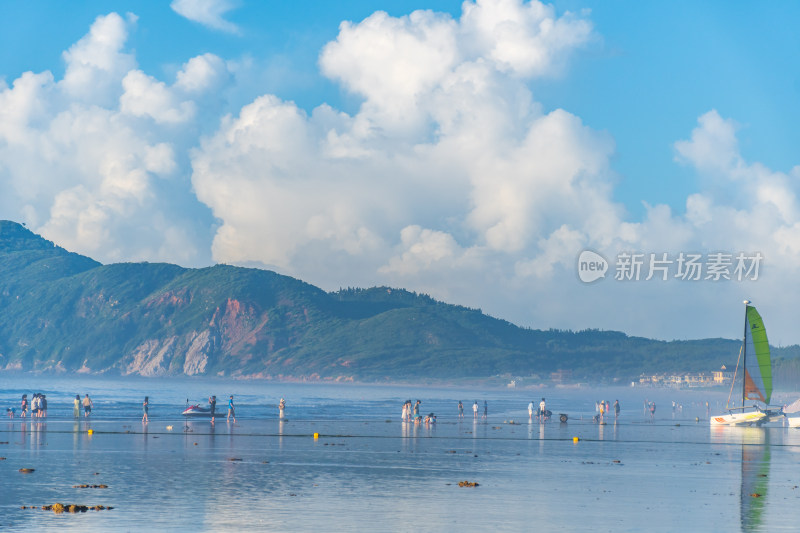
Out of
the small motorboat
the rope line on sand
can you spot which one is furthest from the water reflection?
the small motorboat

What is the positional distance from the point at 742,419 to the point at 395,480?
54.4m

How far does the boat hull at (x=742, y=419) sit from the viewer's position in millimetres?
84625

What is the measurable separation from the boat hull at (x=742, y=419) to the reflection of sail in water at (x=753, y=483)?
24.4m

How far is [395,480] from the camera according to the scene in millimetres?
39469

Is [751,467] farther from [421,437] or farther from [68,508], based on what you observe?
[68,508]

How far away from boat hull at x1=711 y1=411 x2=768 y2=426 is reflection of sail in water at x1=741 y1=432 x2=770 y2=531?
79.9 feet

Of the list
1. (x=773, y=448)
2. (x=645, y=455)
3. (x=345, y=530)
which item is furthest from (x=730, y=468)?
(x=345, y=530)

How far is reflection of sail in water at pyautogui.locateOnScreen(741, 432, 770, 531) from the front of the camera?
3011 cm

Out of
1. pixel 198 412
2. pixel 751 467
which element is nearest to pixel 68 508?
pixel 751 467

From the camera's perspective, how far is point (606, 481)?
130 ft

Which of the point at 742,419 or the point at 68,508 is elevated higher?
the point at 68,508

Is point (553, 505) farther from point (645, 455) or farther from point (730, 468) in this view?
point (645, 455)

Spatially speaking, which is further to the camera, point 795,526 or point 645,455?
point 645,455

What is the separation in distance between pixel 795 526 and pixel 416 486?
1367 cm
